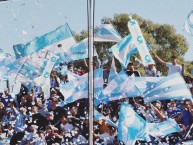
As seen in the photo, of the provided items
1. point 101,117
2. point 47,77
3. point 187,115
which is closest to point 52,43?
point 47,77

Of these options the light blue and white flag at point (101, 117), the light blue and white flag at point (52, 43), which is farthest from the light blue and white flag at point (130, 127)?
the light blue and white flag at point (52, 43)

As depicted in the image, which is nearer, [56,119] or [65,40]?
[56,119]

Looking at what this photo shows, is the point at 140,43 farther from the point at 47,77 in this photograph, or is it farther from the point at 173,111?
the point at 47,77

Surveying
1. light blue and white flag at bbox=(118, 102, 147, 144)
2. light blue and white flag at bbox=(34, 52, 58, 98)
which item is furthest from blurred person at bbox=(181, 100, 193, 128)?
light blue and white flag at bbox=(34, 52, 58, 98)

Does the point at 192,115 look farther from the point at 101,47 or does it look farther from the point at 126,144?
the point at 101,47

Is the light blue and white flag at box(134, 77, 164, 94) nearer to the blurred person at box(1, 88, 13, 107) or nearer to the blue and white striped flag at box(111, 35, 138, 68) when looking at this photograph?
the blue and white striped flag at box(111, 35, 138, 68)

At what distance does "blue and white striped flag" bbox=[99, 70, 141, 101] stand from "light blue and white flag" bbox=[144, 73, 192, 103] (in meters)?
0.31

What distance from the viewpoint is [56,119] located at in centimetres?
1030

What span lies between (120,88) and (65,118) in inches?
48.0

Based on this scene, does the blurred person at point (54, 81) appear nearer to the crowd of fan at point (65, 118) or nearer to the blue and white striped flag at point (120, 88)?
the crowd of fan at point (65, 118)

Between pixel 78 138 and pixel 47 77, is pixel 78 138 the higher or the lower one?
the lower one

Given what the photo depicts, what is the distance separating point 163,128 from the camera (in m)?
9.13

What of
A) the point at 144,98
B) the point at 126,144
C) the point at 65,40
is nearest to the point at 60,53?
the point at 65,40

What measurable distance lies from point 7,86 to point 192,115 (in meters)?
4.99
